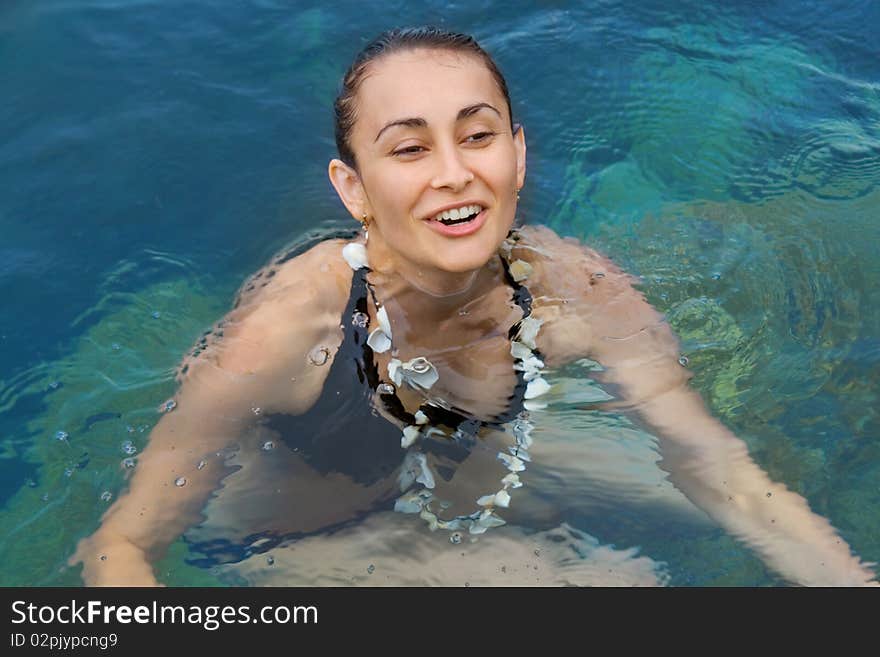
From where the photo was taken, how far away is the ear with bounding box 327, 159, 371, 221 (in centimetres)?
325

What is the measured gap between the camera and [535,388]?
3639 mm

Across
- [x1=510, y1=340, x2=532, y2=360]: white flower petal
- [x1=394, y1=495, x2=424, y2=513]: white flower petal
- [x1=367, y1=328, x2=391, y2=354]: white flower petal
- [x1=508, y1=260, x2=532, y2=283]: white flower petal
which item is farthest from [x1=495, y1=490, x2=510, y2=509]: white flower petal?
[x1=508, y1=260, x2=532, y2=283]: white flower petal

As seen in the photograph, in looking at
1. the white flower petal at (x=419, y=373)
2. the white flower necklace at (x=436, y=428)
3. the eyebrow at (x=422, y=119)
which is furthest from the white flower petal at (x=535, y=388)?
the eyebrow at (x=422, y=119)

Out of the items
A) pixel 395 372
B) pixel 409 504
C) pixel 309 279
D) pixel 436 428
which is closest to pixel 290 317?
pixel 309 279

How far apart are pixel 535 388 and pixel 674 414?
50cm

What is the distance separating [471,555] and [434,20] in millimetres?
3253

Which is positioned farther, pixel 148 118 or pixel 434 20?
pixel 434 20

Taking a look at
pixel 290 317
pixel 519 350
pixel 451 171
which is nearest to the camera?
pixel 451 171

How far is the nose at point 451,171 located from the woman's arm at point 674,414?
82cm

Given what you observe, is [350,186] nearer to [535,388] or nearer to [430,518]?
[535,388]

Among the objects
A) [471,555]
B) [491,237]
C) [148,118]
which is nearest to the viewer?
[491,237]

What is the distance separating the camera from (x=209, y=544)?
3461 mm

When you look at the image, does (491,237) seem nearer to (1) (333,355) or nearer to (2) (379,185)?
(2) (379,185)
